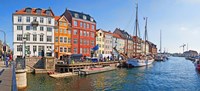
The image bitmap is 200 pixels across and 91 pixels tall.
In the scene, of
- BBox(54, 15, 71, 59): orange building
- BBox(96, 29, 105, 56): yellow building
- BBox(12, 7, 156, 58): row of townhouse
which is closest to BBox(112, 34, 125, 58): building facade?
BBox(96, 29, 105, 56): yellow building

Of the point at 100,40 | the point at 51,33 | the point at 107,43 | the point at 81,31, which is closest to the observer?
the point at 51,33

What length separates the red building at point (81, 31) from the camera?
236 feet

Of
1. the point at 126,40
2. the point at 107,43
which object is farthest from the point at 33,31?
the point at 126,40

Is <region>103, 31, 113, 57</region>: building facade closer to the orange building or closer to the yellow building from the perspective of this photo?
the yellow building

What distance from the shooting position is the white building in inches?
2315

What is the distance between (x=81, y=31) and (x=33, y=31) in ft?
62.8

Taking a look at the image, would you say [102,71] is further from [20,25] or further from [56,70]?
[20,25]

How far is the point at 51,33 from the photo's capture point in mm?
63500

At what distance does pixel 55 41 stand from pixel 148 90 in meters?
41.5

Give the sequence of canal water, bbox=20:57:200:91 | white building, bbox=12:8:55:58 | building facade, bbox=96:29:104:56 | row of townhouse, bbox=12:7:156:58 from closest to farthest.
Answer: canal water, bbox=20:57:200:91, white building, bbox=12:8:55:58, row of townhouse, bbox=12:7:156:58, building facade, bbox=96:29:104:56

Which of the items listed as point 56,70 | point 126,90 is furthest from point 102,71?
point 126,90

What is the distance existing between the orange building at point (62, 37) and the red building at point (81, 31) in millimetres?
2217

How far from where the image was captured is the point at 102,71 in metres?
54.8

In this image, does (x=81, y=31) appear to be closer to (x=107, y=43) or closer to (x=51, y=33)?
(x=51, y=33)
